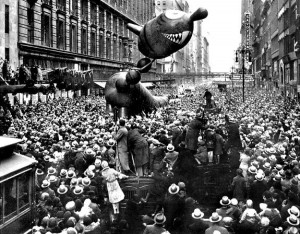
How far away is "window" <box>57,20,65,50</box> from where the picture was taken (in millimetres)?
47100

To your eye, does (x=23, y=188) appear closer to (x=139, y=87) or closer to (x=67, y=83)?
(x=139, y=87)

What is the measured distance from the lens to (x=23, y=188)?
8.34 meters

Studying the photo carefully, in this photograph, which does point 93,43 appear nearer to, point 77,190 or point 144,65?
point 144,65

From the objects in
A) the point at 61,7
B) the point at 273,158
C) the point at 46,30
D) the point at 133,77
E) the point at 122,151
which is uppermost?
the point at 61,7

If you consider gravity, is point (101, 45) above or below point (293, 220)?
above

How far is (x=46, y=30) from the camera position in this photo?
43.8 m

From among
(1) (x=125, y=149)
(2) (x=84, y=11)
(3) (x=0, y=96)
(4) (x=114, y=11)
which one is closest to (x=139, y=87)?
(3) (x=0, y=96)

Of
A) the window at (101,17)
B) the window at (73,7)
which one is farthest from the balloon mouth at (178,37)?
the window at (101,17)

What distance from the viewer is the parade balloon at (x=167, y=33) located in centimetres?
1669

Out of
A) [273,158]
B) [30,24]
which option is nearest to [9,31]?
[30,24]

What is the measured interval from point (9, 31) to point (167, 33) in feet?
67.9

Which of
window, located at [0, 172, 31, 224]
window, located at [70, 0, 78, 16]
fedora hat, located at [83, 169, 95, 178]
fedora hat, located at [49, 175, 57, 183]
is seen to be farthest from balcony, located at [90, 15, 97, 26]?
window, located at [0, 172, 31, 224]

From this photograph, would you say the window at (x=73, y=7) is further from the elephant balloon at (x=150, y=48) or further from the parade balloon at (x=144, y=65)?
the parade balloon at (x=144, y=65)

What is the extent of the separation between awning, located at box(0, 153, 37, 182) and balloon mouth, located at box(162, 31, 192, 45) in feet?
30.9
